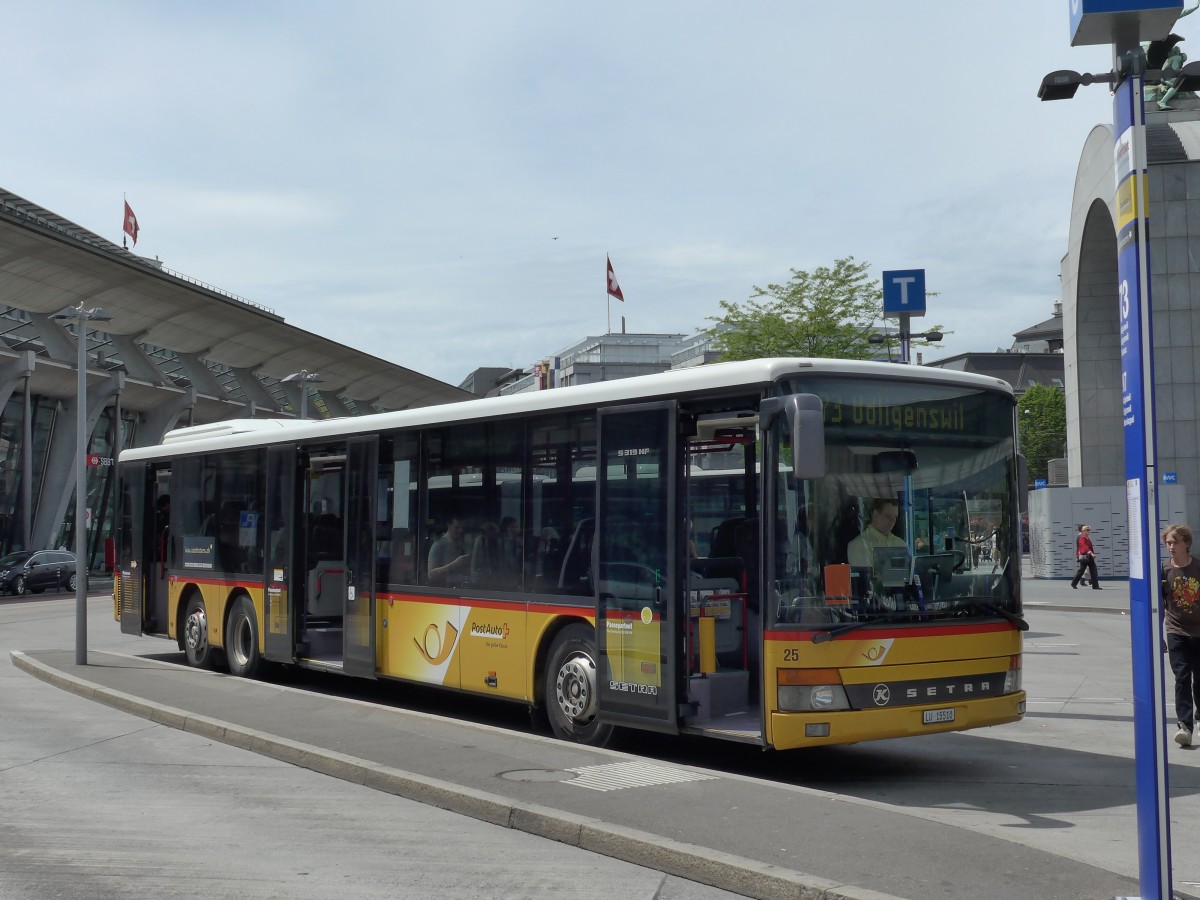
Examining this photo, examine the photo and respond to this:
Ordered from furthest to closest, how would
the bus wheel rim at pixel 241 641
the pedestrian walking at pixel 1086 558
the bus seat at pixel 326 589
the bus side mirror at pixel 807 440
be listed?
the pedestrian walking at pixel 1086 558, the bus wheel rim at pixel 241 641, the bus seat at pixel 326 589, the bus side mirror at pixel 807 440

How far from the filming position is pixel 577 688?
11.0 metres

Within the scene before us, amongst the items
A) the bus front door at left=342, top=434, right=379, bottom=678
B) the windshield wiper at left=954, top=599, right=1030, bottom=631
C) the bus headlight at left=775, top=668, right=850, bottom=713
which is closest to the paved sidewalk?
the bus headlight at left=775, top=668, right=850, bottom=713

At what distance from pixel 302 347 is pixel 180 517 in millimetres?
52778

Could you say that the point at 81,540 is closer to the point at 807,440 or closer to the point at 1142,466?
the point at 807,440

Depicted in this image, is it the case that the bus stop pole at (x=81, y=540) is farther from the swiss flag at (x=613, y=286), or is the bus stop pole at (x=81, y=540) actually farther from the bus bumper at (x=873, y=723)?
the swiss flag at (x=613, y=286)

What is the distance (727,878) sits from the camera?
22.0 feet

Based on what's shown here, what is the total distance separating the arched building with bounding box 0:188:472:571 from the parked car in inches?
257

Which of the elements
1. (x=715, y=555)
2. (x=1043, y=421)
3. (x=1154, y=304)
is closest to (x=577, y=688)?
(x=715, y=555)

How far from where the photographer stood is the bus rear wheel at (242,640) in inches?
648

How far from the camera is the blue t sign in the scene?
24.2m

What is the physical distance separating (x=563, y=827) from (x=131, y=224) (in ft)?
186

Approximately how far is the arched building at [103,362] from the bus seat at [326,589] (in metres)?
33.3

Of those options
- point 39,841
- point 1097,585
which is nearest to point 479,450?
point 39,841

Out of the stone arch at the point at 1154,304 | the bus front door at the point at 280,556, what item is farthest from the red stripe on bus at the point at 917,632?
the stone arch at the point at 1154,304
